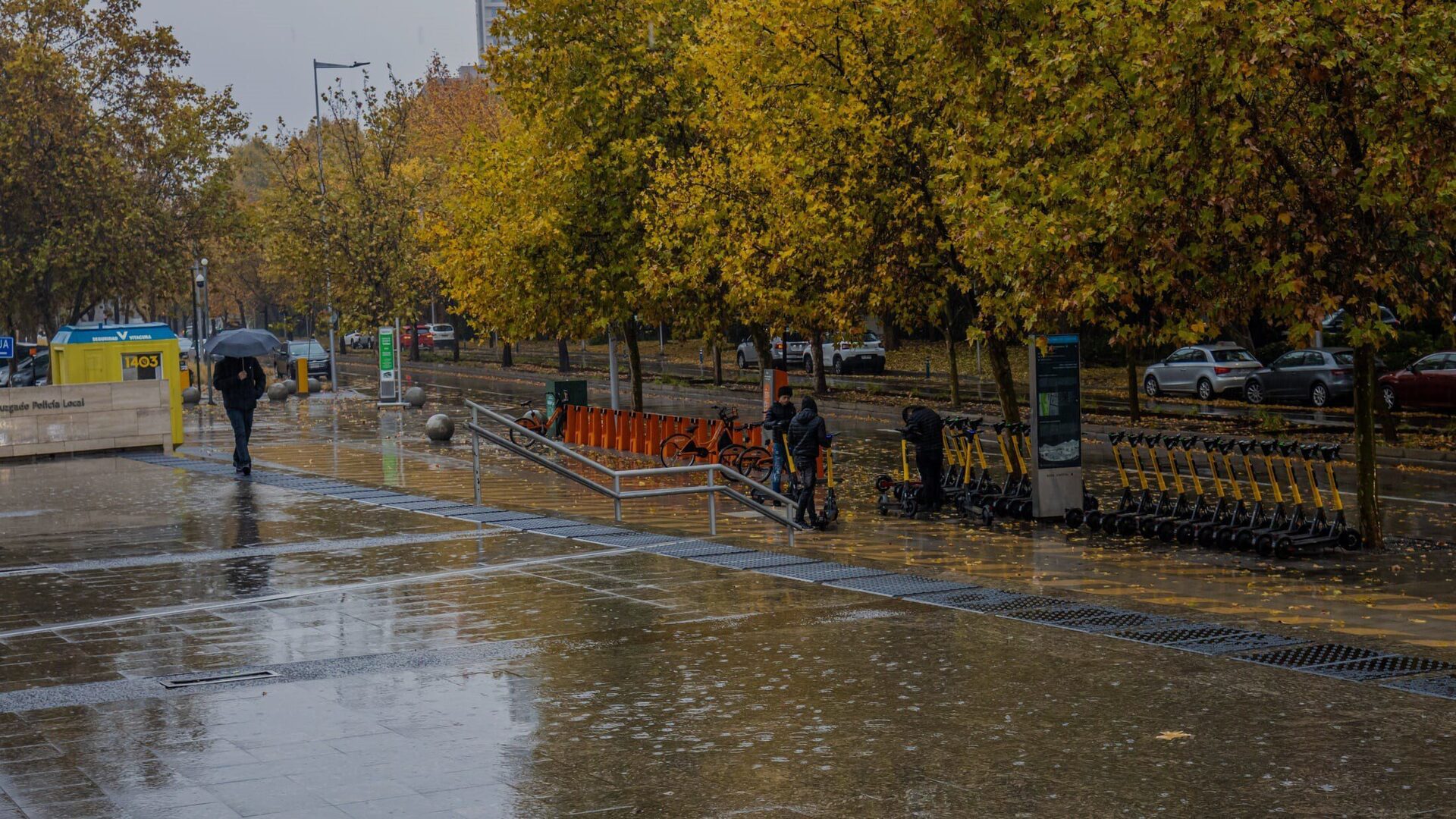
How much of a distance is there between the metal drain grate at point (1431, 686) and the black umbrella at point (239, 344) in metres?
18.6

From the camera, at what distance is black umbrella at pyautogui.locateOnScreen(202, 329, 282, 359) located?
23953 millimetres

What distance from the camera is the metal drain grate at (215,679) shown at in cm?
970

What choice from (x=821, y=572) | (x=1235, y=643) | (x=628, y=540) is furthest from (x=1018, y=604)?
(x=628, y=540)

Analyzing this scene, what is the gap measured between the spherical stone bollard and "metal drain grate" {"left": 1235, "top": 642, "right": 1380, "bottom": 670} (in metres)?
22.8

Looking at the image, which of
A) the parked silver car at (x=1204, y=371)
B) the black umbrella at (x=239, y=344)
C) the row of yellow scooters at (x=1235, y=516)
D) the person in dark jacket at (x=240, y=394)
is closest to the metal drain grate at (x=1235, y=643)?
the row of yellow scooters at (x=1235, y=516)

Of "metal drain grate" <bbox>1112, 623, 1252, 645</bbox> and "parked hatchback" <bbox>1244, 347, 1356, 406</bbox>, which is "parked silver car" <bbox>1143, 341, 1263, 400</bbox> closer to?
"parked hatchback" <bbox>1244, 347, 1356, 406</bbox>

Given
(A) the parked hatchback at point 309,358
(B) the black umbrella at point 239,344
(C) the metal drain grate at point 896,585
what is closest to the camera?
(C) the metal drain grate at point 896,585

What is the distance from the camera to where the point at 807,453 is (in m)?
18.8

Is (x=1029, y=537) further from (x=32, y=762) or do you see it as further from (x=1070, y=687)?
(x=32, y=762)

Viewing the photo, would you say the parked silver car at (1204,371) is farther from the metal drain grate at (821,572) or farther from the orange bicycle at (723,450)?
the metal drain grate at (821,572)

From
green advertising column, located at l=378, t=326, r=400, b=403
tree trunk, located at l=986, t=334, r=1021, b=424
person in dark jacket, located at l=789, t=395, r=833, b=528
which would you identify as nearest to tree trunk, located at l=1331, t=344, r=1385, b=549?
person in dark jacket, located at l=789, t=395, r=833, b=528

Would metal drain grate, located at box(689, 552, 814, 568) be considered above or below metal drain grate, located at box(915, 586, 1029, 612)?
above

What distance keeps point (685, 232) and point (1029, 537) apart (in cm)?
1240

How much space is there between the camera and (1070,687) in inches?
366
